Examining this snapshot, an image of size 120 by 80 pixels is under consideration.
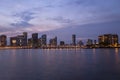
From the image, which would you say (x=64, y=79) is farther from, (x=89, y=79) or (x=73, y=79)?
(x=89, y=79)

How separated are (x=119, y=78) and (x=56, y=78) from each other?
916 cm

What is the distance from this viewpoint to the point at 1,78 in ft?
116

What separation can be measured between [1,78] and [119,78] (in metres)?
17.5

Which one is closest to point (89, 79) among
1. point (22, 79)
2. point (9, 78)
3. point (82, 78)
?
point (82, 78)

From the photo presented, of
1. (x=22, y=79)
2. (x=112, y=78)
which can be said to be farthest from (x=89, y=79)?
(x=22, y=79)

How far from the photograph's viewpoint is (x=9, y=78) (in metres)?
35.4

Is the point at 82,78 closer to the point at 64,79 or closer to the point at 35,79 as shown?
the point at 64,79

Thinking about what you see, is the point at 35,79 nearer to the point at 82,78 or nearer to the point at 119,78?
the point at 82,78

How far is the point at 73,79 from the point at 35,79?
5.54 metres

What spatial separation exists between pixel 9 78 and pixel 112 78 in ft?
50.4

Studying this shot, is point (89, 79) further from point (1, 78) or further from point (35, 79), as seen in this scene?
point (1, 78)

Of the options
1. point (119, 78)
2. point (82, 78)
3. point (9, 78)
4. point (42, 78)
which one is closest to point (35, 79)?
point (42, 78)

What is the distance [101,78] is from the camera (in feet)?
114

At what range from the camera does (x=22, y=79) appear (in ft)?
114
